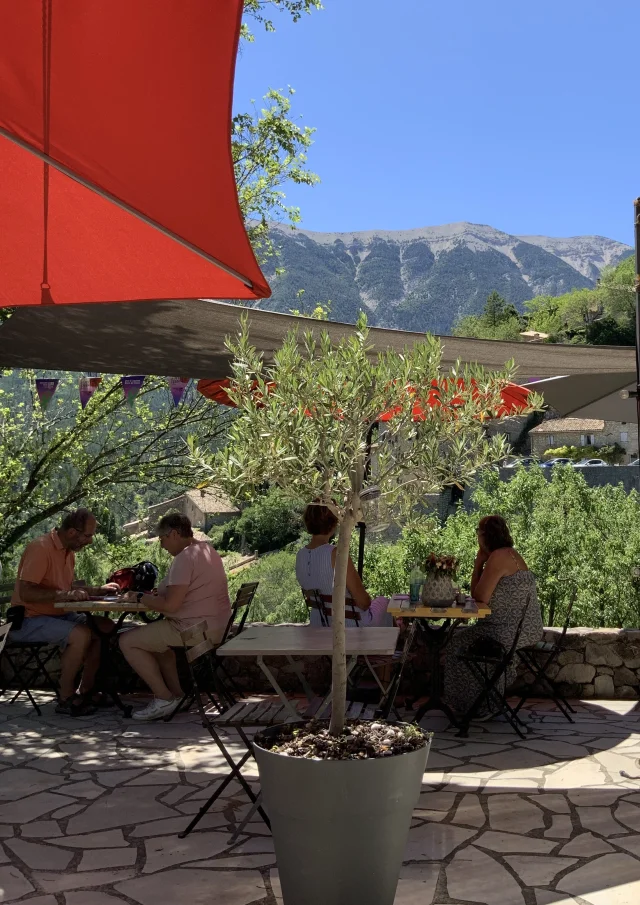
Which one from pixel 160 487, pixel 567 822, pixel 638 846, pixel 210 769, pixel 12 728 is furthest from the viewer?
pixel 160 487

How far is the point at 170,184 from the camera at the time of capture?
2695mm

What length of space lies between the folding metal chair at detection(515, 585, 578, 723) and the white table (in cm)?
Result: 132

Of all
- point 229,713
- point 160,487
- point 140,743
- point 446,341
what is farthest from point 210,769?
point 160,487

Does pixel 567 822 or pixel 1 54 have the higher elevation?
pixel 1 54

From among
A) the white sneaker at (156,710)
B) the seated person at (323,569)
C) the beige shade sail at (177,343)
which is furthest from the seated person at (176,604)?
the beige shade sail at (177,343)

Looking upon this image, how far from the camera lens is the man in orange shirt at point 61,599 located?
5.30m

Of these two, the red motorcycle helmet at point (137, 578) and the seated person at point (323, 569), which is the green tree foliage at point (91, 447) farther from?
the seated person at point (323, 569)

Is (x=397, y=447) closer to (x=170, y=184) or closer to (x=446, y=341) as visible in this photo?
(x=170, y=184)

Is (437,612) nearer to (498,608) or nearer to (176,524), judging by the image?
(498,608)

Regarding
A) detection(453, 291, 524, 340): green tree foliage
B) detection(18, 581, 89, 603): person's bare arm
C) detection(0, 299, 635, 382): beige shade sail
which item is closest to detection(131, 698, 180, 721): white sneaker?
detection(18, 581, 89, 603): person's bare arm

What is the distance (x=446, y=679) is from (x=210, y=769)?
4.87ft

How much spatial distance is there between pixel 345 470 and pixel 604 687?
12.6 ft

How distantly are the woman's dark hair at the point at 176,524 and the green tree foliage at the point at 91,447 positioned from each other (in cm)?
458

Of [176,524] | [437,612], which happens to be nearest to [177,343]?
[176,524]
